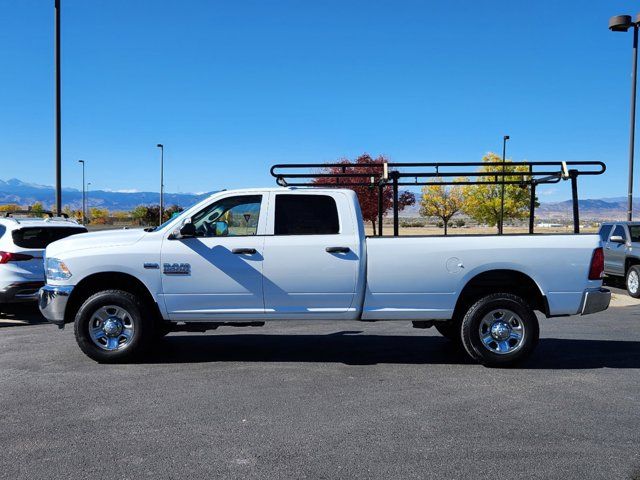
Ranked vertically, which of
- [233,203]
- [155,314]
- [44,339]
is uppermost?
[233,203]

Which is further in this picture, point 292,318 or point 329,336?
point 329,336

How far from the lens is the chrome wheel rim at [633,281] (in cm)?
1388

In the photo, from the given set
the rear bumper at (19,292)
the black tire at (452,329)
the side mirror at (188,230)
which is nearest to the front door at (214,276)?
the side mirror at (188,230)

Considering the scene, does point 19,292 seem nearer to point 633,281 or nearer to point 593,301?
point 593,301

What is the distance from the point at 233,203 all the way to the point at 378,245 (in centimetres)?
175

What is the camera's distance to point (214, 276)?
21.5ft

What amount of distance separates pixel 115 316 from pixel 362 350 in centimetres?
304

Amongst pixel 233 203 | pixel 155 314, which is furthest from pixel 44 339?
pixel 233 203

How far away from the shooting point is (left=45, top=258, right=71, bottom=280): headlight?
21.7ft

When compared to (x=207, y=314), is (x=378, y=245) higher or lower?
higher

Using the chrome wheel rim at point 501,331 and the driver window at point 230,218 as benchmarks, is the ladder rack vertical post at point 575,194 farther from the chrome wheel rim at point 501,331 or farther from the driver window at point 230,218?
the driver window at point 230,218

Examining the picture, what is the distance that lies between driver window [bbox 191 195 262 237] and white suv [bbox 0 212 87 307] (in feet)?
14.0

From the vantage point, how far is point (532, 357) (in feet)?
23.5

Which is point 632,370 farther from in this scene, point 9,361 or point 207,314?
point 9,361
